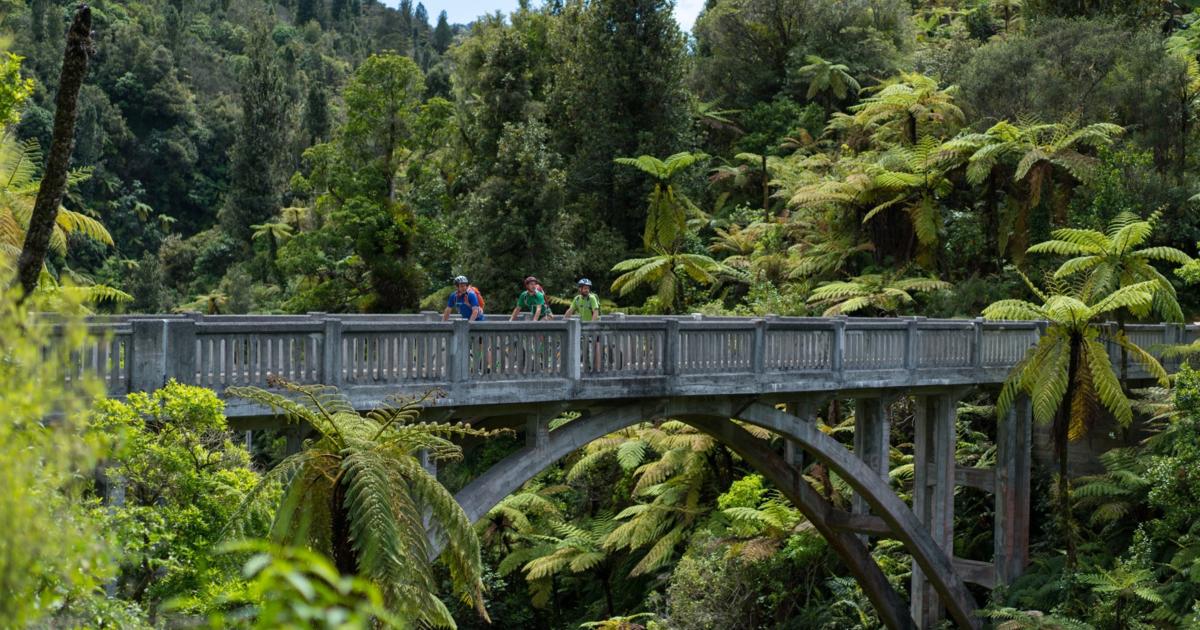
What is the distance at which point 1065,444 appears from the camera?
1644 centimetres

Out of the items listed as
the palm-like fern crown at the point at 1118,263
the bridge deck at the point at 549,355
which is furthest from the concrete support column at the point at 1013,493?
the palm-like fern crown at the point at 1118,263

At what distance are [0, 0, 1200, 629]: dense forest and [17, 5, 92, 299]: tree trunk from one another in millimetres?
522

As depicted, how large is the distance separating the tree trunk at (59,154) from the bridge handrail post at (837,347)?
32.4 feet

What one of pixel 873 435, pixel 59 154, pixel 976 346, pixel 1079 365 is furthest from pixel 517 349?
pixel 1079 365

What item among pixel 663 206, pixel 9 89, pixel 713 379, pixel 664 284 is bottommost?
pixel 713 379

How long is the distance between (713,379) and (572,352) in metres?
2.27

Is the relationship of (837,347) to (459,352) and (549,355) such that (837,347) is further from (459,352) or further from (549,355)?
(459,352)

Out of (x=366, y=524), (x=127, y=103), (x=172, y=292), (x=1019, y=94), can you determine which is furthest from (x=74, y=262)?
(x=366, y=524)

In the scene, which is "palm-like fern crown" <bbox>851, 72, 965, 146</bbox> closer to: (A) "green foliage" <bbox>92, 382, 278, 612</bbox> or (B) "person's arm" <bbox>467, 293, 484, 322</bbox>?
(B) "person's arm" <bbox>467, 293, 484, 322</bbox>

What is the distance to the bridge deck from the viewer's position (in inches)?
377

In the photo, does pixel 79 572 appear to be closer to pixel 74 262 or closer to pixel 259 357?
pixel 259 357

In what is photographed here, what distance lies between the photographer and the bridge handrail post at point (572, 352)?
12398 mm

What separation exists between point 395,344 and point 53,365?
276 inches

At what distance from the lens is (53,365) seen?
407 centimetres
